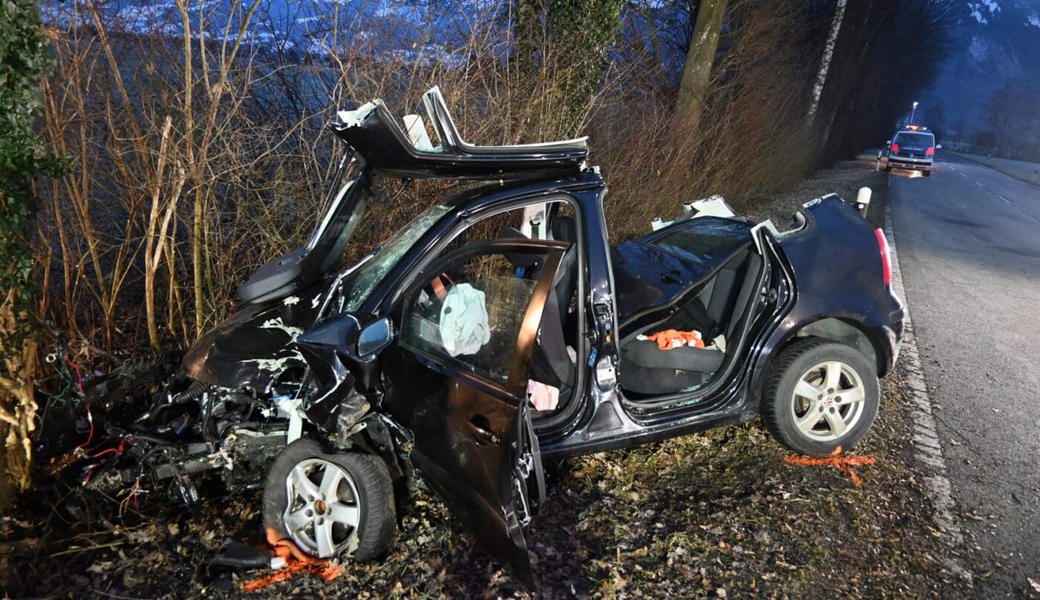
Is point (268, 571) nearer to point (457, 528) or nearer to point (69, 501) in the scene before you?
point (457, 528)

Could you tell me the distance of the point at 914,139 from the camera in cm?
2800

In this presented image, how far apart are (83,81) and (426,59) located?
291cm

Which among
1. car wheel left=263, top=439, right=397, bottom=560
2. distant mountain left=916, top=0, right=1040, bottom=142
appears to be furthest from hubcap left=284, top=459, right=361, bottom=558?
distant mountain left=916, top=0, right=1040, bottom=142

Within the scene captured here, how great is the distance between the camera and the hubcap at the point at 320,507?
10.0 feet

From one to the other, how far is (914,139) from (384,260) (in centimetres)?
3068

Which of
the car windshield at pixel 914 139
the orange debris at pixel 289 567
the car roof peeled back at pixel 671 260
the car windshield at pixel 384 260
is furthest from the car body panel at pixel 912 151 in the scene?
the orange debris at pixel 289 567

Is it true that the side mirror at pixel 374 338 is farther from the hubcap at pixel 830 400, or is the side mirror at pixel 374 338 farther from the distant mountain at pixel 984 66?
the distant mountain at pixel 984 66

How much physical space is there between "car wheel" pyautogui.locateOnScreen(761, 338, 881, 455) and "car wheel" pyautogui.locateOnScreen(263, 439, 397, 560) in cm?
232

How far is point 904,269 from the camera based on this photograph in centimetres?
973

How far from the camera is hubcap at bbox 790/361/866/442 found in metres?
4.00

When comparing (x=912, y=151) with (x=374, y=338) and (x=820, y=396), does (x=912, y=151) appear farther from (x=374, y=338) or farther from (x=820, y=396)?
(x=374, y=338)

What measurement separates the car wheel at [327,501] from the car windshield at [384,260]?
2.29ft

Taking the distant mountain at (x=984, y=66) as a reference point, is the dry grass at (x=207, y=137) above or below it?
below

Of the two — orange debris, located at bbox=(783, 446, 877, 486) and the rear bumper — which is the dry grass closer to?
orange debris, located at bbox=(783, 446, 877, 486)
